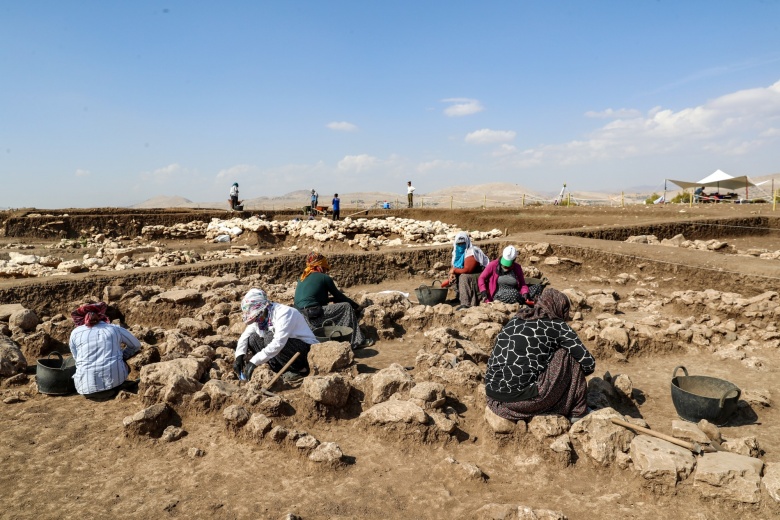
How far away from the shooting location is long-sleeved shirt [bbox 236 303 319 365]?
193 inches

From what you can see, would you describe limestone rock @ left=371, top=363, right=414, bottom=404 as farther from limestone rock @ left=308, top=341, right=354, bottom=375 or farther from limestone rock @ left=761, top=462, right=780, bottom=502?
limestone rock @ left=761, top=462, right=780, bottom=502

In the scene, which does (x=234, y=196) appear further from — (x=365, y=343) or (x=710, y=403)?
(x=710, y=403)

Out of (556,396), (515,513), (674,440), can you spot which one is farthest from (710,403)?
(515,513)

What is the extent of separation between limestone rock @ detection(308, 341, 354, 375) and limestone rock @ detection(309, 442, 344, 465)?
134 centimetres

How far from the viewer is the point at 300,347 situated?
518 cm

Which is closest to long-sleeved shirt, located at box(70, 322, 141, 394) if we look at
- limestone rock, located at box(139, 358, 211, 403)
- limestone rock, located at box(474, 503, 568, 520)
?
limestone rock, located at box(139, 358, 211, 403)

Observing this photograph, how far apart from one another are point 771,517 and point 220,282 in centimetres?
798

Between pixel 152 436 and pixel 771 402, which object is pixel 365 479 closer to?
pixel 152 436

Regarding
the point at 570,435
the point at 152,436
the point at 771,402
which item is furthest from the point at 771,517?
the point at 152,436

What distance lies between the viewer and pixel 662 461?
3268mm

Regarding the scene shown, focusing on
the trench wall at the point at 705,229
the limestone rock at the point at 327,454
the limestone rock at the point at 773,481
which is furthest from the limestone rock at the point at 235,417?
the trench wall at the point at 705,229

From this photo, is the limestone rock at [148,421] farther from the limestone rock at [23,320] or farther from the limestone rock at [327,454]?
the limestone rock at [23,320]

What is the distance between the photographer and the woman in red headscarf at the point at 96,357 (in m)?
4.82

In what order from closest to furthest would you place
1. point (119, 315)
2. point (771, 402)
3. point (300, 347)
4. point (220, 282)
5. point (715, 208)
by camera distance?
1. point (771, 402)
2. point (300, 347)
3. point (119, 315)
4. point (220, 282)
5. point (715, 208)
